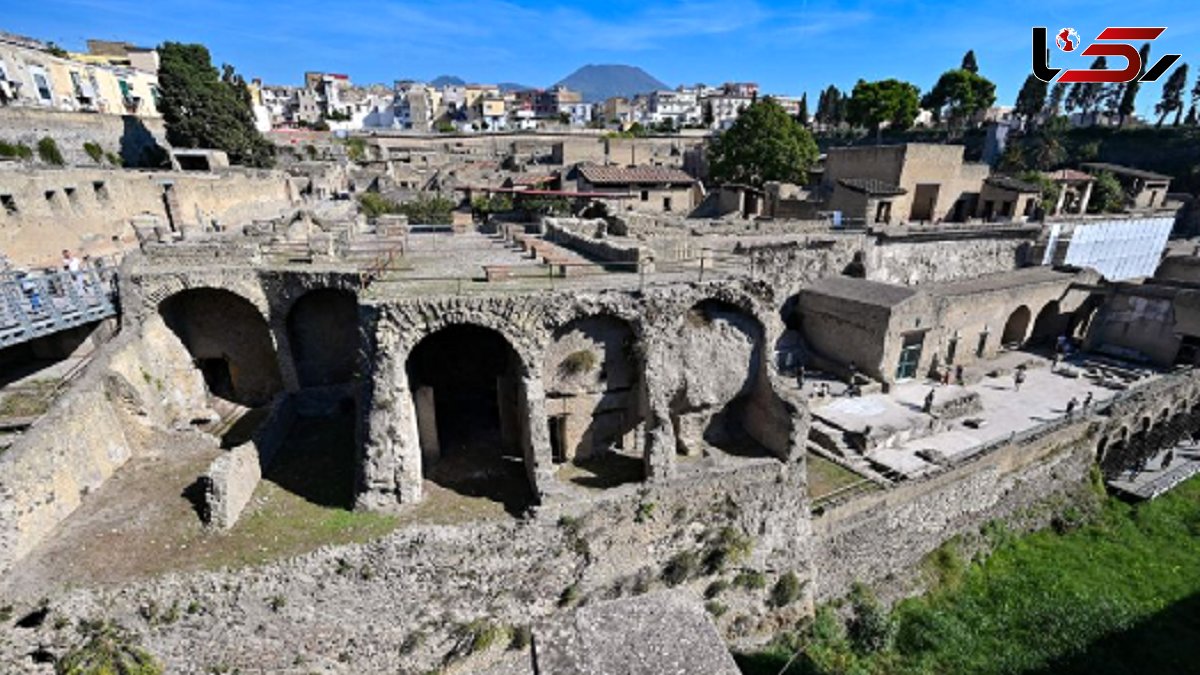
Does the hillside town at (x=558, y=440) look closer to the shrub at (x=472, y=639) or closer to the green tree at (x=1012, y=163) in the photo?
the shrub at (x=472, y=639)

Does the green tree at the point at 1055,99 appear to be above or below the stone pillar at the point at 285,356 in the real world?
above

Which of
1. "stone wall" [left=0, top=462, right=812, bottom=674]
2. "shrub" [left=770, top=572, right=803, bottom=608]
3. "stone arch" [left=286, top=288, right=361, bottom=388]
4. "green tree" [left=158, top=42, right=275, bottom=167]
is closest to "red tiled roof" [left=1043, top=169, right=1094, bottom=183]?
"stone wall" [left=0, top=462, right=812, bottom=674]

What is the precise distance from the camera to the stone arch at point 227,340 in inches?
675

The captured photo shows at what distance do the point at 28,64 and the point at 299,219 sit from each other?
28988 millimetres

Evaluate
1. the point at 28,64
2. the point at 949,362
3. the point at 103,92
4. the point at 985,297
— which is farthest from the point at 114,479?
the point at 103,92

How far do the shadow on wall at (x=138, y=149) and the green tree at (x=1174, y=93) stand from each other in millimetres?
99094

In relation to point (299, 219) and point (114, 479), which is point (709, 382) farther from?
point (299, 219)

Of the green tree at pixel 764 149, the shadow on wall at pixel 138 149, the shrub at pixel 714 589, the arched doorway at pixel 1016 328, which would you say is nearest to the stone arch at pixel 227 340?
the shrub at pixel 714 589

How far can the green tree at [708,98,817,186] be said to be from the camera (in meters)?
40.3

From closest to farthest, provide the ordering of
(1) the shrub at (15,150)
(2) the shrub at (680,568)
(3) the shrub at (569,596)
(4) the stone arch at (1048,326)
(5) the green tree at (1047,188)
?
(3) the shrub at (569,596), (2) the shrub at (680,568), (1) the shrub at (15,150), (4) the stone arch at (1048,326), (5) the green tree at (1047,188)

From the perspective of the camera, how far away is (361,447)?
41.2 feet

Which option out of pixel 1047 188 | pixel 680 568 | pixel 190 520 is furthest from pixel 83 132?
pixel 1047 188

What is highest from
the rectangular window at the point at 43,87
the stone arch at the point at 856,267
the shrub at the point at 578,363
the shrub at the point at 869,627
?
the rectangular window at the point at 43,87

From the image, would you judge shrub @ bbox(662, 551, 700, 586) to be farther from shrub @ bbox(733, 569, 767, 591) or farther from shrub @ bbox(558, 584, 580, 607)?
shrub @ bbox(558, 584, 580, 607)
